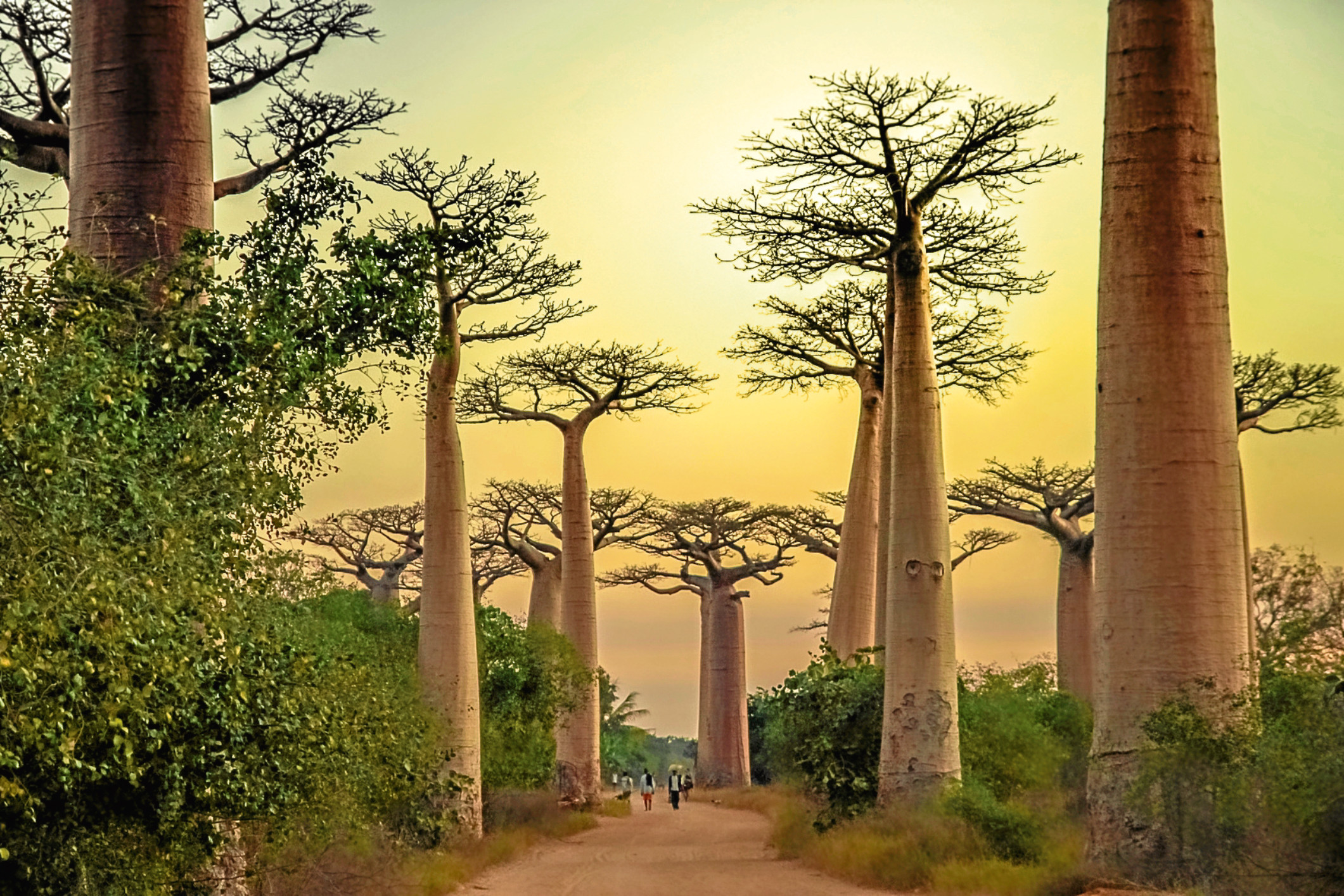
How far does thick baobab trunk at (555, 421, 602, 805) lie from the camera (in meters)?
24.5

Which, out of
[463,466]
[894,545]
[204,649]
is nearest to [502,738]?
[463,466]

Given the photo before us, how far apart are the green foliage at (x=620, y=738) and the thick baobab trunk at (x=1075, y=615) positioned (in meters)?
10.4

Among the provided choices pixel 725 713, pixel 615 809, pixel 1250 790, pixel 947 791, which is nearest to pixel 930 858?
pixel 947 791

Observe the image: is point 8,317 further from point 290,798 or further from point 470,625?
point 470,625

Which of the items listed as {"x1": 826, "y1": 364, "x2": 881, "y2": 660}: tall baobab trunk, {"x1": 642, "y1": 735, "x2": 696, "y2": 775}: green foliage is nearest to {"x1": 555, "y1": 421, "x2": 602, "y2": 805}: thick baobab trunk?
{"x1": 826, "y1": 364, "x2": 881, "y2": 660}: tall baobab trunk

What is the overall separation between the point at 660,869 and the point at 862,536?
8029 millimetres

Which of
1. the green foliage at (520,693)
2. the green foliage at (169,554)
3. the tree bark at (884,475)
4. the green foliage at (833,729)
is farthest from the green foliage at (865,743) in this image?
the green foliage at (169,554)

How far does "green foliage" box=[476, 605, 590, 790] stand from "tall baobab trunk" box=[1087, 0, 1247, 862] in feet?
39.1

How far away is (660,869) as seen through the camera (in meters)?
14.5

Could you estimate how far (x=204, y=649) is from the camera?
622cm

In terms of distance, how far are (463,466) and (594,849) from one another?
15.5 feet

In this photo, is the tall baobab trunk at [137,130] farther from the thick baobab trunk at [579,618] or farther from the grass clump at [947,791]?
the thick baobab trunk at [579,618]

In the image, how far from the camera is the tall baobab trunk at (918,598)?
14.3 meters

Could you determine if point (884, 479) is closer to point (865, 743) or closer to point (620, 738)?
point (865, 743)
